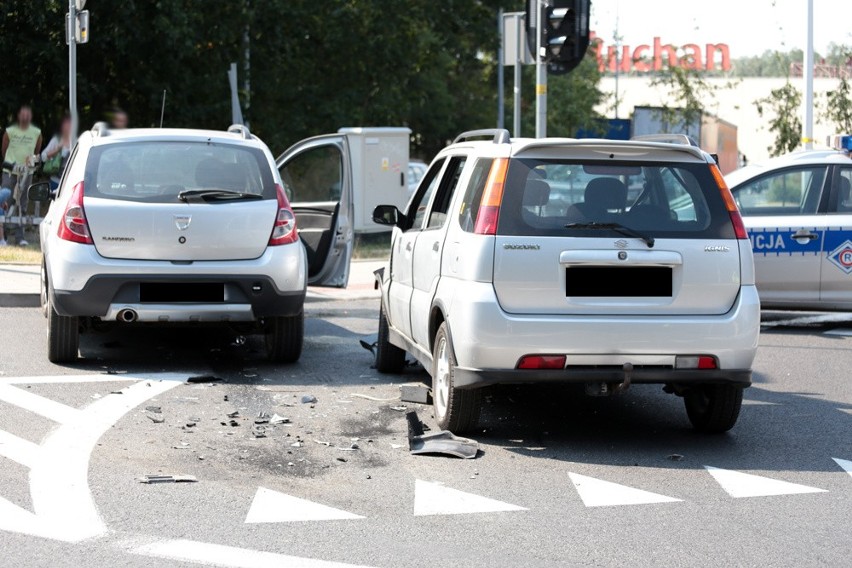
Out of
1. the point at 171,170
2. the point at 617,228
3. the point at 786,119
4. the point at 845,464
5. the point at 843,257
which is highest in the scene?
the point at 786,119

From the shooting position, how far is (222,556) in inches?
200

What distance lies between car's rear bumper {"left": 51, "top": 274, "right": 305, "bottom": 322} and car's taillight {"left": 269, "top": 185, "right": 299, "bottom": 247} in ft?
1.06

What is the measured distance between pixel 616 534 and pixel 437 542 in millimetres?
751

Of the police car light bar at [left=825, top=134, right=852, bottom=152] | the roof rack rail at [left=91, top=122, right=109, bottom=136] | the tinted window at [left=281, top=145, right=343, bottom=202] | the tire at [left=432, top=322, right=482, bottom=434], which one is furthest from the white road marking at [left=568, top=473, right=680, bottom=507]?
the tinted window at [left=281, top=145, right=343, bottom=202]

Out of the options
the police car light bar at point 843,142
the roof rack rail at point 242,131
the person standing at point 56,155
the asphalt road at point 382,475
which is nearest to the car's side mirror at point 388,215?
the asphalt road at point 382,475

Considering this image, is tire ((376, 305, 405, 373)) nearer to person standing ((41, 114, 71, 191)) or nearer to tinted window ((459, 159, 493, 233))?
tinted window ((459, 159, 493, 233))

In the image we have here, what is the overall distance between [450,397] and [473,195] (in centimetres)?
112

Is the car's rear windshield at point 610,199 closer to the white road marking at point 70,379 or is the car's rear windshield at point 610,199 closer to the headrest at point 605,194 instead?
the headrest at point 605,194

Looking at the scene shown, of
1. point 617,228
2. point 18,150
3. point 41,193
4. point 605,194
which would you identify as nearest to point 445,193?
point 605,194

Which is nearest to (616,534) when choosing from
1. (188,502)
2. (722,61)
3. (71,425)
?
(188,502)

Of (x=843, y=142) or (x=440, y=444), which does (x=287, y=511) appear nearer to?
(x=440, y=444)

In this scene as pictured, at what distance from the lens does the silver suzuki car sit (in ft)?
30.3

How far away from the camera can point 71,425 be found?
24.8 feet

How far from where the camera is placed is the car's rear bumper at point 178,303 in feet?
30.2
